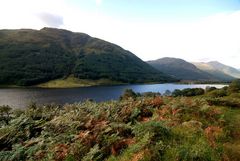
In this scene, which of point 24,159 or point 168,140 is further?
point 24,159

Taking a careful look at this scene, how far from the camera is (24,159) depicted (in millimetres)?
12172

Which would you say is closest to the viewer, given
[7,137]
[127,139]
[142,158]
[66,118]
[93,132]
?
[142,158]

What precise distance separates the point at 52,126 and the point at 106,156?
16.7 feet

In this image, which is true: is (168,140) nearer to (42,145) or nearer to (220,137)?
(220,137)

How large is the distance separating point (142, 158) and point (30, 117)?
33.8 ft

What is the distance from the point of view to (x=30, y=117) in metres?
17.4

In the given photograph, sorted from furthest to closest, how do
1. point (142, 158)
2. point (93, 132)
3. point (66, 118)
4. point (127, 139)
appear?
point (66, 118), point (93, 132), point (127, 139), point (142, 158)

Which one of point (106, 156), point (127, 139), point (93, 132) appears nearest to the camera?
point (106, 156)

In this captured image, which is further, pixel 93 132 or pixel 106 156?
pixel 93 132

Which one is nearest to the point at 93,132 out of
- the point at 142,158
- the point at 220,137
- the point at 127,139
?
the point at 127,139

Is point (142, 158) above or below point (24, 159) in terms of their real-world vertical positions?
above

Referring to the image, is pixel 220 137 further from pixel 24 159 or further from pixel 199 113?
pixel 24 159

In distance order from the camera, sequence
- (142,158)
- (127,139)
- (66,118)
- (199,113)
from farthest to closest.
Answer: (199,113) < (66,118) < (127,139) < (142,158)

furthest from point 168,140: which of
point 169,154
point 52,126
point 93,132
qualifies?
point 52,126
